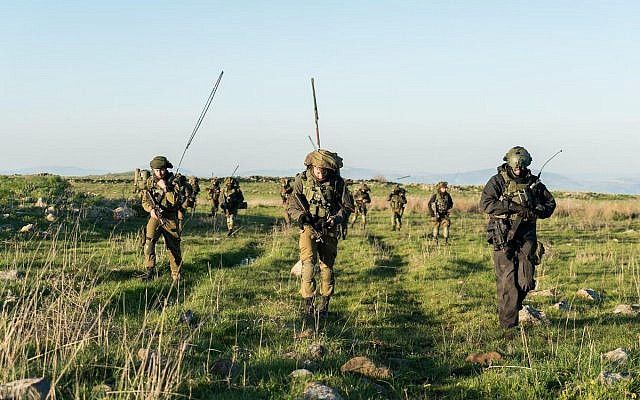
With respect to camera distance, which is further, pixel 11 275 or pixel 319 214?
pixel 11 275

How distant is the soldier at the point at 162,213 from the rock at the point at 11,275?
211 cm

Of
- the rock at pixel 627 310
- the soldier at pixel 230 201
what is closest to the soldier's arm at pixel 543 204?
the rock at pixel 627 310

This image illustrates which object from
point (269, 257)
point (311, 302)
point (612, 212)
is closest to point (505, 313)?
point (311, 302)

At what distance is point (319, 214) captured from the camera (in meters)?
8.80

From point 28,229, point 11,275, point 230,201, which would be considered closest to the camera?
point 11,275

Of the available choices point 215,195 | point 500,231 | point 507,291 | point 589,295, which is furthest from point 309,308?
point 215,195

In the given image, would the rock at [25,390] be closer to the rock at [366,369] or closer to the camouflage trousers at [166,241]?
the rock at [366,369]

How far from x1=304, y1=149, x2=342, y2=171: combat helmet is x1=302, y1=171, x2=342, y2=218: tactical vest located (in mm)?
330

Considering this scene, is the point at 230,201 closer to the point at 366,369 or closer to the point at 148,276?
→ the point at 148,276

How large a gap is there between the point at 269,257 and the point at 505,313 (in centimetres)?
722

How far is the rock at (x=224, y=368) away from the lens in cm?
510

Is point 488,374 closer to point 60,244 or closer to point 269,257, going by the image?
point 269,257

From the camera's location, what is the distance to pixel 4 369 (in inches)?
175

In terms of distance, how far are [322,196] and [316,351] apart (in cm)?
329
